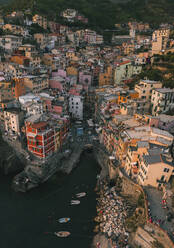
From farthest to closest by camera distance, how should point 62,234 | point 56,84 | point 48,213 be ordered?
point 56,84
point 48,213
point 62,234

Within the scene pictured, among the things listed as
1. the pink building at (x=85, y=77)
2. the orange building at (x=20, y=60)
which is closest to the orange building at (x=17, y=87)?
the orange building at (x=20, y=60)

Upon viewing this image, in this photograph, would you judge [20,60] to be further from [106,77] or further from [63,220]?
[63,220]

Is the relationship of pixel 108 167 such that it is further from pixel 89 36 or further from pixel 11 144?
pixel 89 36

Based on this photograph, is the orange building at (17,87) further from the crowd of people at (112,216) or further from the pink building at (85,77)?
the crowd of people at (112,216)

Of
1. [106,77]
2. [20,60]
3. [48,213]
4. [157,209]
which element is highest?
[20,60]

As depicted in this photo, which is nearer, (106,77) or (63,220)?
(63,220)

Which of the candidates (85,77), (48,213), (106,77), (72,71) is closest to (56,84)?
(72,71)
